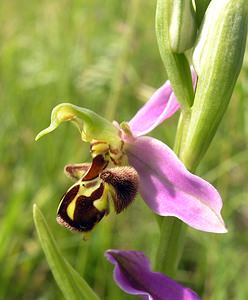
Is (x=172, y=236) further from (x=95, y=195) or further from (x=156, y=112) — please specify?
(x=156, y=112)

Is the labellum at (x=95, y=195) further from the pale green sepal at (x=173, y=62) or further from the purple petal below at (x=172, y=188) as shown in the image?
the pale green sepal at (x=173, y=62)

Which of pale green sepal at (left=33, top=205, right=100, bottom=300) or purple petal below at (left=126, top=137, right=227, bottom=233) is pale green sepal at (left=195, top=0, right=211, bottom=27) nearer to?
purple petal below at (left=126, top=137, right=227, bottom=233)

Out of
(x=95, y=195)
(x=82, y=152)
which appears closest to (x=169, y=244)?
(x=95, y=195)

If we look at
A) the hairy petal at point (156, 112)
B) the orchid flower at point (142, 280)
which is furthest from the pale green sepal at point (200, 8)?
the orchid flower at point (142, 280)

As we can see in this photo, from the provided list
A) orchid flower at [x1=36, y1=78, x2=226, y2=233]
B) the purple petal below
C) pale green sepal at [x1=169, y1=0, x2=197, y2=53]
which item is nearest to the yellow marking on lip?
orchid flower at [x1=36, y1=78, x2=226, y2=233]

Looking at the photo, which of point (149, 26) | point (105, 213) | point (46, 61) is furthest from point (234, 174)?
point (105, 213)

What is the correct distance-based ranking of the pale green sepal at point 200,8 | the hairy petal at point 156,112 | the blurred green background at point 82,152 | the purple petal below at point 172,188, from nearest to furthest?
the purple petal below at point 172,188 < the pale green sepal at point 200,8 < the hairy petal at point 156,112 < the blurred green background at point 82,152
